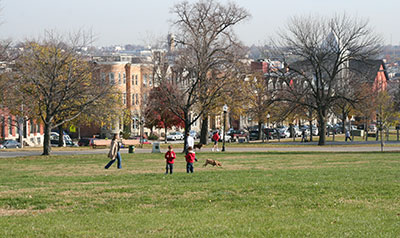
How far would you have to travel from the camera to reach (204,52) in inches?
1826

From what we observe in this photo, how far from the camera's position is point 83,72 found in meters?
43.1

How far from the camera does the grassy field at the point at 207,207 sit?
1162cm

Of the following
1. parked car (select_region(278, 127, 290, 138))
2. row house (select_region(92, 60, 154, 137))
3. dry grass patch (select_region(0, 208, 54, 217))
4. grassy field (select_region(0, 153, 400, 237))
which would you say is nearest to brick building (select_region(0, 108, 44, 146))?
row house (select_region(92, 60, 154, 137))

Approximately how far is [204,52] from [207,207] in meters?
32.4

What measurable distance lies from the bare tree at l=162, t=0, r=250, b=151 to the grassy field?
83.3 ft

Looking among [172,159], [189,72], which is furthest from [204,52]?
[172,159]

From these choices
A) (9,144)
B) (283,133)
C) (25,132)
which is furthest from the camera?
(283,133)

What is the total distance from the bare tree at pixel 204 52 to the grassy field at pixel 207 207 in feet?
83.3

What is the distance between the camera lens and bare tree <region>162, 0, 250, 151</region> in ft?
152

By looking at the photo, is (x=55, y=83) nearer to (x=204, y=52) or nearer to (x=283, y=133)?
(x=204, y=52)

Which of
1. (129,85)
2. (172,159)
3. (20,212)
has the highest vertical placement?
(129,85)

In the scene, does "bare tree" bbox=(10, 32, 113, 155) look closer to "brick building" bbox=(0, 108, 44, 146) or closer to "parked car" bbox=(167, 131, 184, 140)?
"brick building" bbox=(0, 108, 44, 146)

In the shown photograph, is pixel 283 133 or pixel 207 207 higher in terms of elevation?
pixel 283 133

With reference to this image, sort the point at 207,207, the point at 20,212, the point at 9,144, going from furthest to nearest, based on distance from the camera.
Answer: the point at 9,144
the point at 207,207
the point at 20,212
